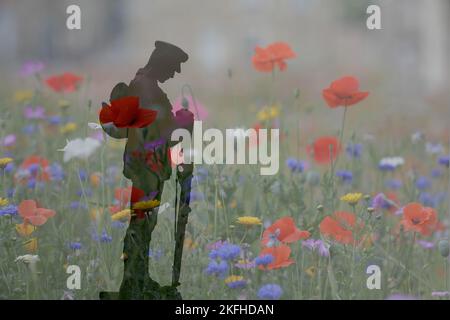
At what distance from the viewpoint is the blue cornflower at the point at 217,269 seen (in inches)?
63.3

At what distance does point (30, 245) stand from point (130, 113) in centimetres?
40

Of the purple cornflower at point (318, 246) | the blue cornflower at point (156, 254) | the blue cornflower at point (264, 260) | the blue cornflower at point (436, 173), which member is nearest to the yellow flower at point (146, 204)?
the blue cornflower at point (156, 254)

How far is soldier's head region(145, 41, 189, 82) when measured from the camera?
158 centimetres

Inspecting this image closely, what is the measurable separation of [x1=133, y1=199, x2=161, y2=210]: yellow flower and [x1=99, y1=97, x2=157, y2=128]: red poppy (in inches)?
5.5

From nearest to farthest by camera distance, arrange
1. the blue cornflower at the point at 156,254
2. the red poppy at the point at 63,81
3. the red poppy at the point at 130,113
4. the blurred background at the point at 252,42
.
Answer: the red poppy at the point at 130,113 → the blue cornflower at the point at 156,254 → the red poppy at the point at 63,81 → the blurred background at the point at 252,42

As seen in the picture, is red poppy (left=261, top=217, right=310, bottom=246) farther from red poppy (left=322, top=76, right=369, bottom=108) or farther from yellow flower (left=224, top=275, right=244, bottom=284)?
red poppy (left=322, top=76, right=369, bottom=108)

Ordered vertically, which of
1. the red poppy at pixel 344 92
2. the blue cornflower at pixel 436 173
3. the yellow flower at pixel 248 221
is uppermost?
the red poppy at pixel 344 92

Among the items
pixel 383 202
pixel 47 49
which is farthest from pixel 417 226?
pixel 47 49

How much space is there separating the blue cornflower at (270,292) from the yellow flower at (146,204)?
0.26 meters

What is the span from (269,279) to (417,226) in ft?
1.06

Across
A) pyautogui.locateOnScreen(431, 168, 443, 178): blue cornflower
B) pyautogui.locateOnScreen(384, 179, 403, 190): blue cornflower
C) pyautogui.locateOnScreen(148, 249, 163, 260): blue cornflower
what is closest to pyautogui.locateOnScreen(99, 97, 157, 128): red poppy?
pyautogui.locateOnScreen(148, 249, 163, 260): blue cornflower

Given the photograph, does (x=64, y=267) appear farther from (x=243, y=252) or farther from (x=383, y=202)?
(x=383, y=202)

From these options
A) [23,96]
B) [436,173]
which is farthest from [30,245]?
[436,173]

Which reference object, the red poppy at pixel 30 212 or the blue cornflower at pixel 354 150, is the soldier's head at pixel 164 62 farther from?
the blue cornflower at pixel 354 150
